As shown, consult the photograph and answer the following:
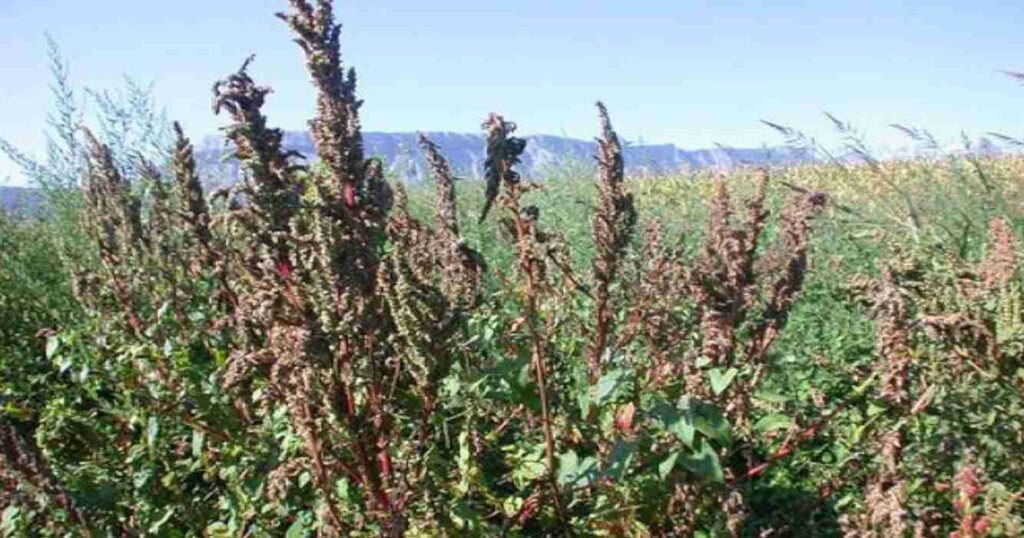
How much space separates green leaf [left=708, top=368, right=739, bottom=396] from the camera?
181 centimetres

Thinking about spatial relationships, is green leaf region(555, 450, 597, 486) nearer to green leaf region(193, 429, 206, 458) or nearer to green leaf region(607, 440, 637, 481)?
green leaf region(607, 440, 637, 481)

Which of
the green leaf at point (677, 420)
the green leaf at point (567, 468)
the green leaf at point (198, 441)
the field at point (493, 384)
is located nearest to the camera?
the green leaf at point (677, 420)

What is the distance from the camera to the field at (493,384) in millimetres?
1807

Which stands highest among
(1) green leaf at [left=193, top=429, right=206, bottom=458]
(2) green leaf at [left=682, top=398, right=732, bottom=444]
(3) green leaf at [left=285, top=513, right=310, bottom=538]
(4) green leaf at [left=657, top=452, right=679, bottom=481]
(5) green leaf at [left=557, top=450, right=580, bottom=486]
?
(2) green leaf at [left=682, top=398, right=732, bottom=444]

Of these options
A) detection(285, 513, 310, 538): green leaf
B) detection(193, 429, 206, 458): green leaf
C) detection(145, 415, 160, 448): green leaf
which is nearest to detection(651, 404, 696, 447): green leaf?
detection(285, 513, 310, 538): green leaf

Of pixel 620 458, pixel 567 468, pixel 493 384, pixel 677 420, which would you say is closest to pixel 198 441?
pixel 493 384

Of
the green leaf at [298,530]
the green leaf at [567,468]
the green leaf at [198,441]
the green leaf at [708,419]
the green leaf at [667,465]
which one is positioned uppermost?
the green leaf at [708,419]

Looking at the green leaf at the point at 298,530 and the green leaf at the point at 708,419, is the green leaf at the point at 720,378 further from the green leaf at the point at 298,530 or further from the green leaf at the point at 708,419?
the green leaf at the point at 298,530

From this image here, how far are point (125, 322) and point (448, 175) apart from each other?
1.31 metres

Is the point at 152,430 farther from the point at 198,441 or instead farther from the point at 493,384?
the point at 493,384

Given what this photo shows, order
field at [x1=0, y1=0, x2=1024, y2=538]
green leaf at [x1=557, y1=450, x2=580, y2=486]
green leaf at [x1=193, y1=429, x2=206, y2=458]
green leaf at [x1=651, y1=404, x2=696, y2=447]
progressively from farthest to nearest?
green leaf at [x1=193, y1=429, x2=206, y2=458], green leaf at [x1=557, y1=450, x2=580, y2=486], field at [x1=0, y1=0, x2=1024, y2=538], green leaf at [x1=651, y1=404, x2=696, y2=447]

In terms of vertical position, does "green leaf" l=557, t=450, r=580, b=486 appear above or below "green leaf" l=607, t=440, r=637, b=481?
below

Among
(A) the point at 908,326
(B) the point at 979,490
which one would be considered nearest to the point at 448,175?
(A) the point at 908,326

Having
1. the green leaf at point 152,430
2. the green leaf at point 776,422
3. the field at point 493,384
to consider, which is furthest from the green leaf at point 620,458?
the green leaf at point 152,430
